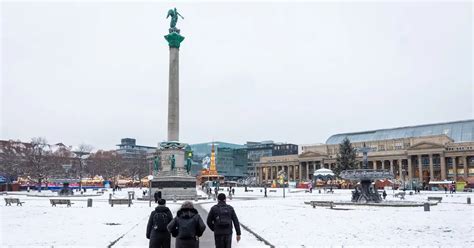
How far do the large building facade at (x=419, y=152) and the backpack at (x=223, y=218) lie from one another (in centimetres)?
12360

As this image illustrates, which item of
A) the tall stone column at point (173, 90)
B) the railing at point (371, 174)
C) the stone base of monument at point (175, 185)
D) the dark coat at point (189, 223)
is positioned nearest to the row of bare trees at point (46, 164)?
the tall stone column at point (173, 90)

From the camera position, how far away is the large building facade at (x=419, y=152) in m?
144

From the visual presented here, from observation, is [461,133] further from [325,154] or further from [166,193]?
[166,193]

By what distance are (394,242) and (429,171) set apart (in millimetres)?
146214

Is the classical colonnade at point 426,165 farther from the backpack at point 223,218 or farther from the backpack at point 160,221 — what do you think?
the backpack at point 160,221

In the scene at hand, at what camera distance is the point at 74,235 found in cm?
2075

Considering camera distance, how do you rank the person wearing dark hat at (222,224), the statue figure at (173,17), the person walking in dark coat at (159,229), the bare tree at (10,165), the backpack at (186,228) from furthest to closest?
the bare tree at (10,165) → the statue figure at (173,17) → the person wearing dark hat at (222,224) → the person walking in dark coat at (159,229) → the backpack at (186,228)

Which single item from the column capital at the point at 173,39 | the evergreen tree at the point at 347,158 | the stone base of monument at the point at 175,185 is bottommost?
the stone base of monument at the point at 175,185

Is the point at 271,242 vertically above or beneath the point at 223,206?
beneath

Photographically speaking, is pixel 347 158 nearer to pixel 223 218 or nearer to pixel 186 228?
pixel 223 218

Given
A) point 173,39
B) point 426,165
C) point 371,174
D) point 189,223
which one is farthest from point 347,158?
point 189,223

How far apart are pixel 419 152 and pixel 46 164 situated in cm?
11721

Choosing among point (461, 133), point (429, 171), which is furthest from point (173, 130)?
point (461, 133)

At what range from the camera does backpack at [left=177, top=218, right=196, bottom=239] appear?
10.3 meters
